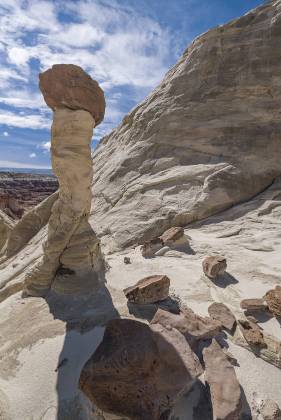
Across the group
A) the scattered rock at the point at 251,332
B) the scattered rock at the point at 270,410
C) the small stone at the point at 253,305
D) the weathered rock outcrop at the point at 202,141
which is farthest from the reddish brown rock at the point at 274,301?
the weathered rock outcrop at the point at 202,141

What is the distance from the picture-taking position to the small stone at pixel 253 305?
3.30 m

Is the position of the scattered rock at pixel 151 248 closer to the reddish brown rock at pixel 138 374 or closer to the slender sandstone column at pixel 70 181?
the slender sandstone column at pixel 70 181

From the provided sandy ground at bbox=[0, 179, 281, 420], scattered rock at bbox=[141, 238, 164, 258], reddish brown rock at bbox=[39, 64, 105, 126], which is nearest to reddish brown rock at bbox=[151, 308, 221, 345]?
sandy ground at bbox=[0, 179, 281, 420]

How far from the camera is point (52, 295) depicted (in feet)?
13.4

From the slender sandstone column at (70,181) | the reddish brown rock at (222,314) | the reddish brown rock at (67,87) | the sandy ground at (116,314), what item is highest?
the reddish brown rock at (67,87)

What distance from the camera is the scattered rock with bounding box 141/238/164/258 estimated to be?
5.29 meters

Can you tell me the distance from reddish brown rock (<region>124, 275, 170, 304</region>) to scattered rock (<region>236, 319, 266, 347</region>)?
3.01ft

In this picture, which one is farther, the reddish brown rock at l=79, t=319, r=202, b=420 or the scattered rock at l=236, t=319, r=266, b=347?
the scattered rock at l=236, t=319, r=266, b=347

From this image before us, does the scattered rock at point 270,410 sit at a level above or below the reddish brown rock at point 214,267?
below

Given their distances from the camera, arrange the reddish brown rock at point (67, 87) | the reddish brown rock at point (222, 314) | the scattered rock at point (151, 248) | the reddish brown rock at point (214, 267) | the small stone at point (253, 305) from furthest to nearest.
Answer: the scattered rock at point (151, 248) < the reddish brown rock at point (214, 267) < the reddish brown rock at point (67, 87) < the small stone at point (253, 305) < the reddish brown rock at point (222, 314)

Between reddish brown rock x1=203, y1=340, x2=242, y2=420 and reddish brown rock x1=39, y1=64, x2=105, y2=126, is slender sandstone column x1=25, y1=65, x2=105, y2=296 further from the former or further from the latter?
reddish brown rock x1=203, y1=340, x2=242, y2=420

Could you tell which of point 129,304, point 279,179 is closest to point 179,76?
point 279,179

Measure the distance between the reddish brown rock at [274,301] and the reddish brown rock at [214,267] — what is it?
2.97 feet

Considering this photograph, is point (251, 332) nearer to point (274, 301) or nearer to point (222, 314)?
point (222, 314)
